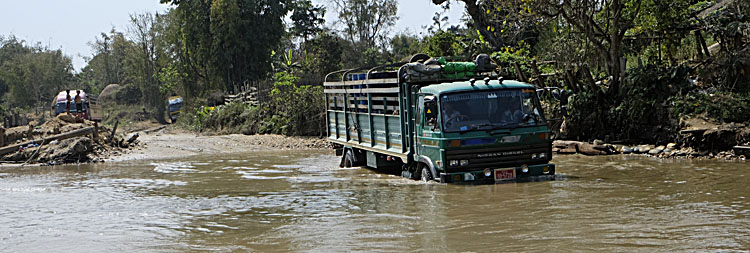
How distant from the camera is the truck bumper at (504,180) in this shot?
460 inches

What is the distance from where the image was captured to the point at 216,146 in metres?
25.3

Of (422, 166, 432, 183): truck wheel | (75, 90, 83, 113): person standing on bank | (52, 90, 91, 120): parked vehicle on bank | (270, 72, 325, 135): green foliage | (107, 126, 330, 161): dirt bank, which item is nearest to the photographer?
(422, 166, 432, 183): truck wheel

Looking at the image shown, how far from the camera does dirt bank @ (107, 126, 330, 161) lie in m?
22.8

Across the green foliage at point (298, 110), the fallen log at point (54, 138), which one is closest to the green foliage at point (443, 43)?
the green foliage at point (298, 110)

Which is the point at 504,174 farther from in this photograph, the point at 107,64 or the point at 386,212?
the point at 107,64

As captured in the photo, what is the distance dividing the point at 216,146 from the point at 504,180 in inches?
608

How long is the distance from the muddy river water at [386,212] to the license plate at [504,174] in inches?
5.3

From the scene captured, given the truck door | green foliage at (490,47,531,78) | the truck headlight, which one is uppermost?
green foliage at (490,47,531,78)

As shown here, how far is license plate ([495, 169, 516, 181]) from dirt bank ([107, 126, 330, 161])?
12.8 m

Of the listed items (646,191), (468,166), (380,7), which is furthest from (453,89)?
(380,7)

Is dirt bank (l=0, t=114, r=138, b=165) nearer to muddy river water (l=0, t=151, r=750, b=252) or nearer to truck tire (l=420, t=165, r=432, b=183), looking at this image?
muddy river water (l=0, t=151, r=750, b=252)

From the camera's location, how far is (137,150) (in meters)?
23.5

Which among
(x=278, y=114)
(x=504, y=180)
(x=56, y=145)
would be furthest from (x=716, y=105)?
(x=56, y=145)

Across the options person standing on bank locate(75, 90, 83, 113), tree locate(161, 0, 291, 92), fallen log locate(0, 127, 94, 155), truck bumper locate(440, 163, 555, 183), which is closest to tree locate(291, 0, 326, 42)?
tree locate(161, 0, 291, 92)
